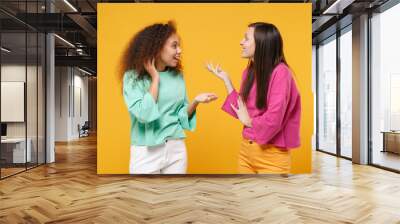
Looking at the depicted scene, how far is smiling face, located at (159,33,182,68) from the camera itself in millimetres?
6431

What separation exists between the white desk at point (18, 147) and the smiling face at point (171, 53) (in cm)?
300

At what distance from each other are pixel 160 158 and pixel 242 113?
148 centimetres

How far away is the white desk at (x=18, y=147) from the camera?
7.05 m

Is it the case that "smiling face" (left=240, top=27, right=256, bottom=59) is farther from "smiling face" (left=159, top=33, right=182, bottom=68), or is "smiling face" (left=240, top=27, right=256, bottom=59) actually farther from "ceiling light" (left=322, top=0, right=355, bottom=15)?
"ceiling light" (left=322, top=0, right=355, bottom=15)

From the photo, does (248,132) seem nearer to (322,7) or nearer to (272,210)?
(272,210)

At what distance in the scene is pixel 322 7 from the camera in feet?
26.9

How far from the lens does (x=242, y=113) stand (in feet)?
21.7

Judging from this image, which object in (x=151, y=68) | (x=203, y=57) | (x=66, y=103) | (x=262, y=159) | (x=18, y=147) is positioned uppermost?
(x=203, y=57)

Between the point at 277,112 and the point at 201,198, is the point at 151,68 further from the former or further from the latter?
the point at 201,198

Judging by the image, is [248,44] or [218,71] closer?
[248,44]

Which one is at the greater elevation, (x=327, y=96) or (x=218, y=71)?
(x=218, y=71)

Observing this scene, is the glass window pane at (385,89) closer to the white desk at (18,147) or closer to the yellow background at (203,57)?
the yellow background at (203,57)

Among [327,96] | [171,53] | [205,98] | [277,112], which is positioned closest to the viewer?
[277,112]

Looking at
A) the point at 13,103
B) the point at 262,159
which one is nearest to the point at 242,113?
the point at 262,159
